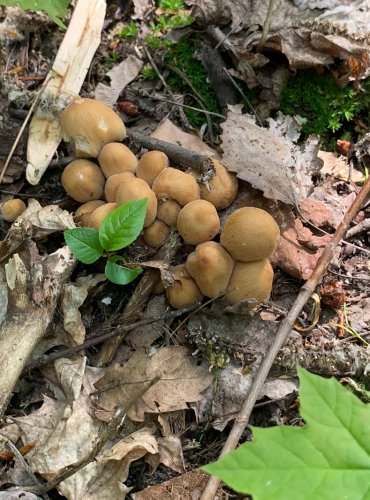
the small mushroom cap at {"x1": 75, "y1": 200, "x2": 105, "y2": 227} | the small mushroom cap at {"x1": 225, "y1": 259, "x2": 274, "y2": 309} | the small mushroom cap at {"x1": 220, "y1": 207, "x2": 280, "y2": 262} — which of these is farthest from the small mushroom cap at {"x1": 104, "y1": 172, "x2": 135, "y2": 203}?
the small mushroom cap at {"x1": 225, "y1": 259, "x2": 274, "y2": 309}

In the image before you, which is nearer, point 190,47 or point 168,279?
point 168,279

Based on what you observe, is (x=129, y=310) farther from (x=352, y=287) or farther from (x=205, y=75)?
(x=205, y=75)

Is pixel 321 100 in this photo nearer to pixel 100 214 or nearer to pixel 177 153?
pixel 177 153

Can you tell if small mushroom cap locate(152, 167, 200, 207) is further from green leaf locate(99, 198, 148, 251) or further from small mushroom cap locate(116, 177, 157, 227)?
green leaf locate(99, 198, 148, 251)

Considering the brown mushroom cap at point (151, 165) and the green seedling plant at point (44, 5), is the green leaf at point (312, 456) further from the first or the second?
the green seedling plant at point (44, 5)

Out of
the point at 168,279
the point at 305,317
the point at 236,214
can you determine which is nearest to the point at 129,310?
the point at 168,279

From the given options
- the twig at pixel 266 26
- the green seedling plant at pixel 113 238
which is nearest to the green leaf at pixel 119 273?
the green seedling plant at pixel 113 238
